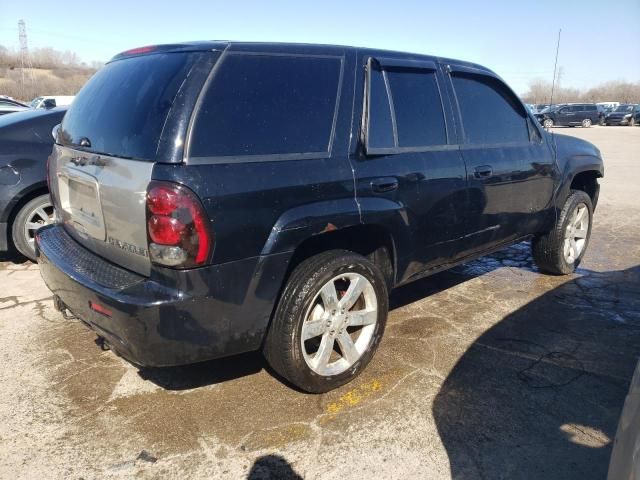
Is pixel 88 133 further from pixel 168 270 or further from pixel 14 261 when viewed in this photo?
pixel 14 261

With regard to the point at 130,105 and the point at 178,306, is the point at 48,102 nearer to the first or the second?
the point at 130,105

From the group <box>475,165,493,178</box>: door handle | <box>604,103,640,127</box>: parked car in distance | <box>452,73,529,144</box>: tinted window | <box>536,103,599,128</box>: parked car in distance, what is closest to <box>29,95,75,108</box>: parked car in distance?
<box>452,73,529,144</box>: tinted window

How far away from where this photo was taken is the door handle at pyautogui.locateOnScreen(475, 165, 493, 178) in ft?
11.8

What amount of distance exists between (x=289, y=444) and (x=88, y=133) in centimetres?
195

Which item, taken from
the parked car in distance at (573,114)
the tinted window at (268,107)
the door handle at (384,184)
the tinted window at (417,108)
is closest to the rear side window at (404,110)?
the tinted window at (417,108)

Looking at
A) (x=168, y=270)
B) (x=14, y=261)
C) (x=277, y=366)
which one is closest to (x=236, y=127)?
(x=168, y=270)

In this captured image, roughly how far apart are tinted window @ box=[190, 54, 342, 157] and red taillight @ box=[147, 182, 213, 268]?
0.22 m

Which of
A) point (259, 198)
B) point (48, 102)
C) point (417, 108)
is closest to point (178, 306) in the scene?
point (259, 198)

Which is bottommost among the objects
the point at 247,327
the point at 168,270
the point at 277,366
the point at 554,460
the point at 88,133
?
the point at 554,460

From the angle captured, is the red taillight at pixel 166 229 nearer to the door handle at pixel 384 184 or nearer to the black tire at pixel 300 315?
the black tire at pixel 300 315

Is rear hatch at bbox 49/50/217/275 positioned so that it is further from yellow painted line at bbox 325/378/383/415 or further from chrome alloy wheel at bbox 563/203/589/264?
chrome alloy wheel at bbox 563/203/589/264

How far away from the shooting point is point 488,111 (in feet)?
12.9

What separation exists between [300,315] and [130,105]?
1359mm

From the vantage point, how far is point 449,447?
8.20 ft
